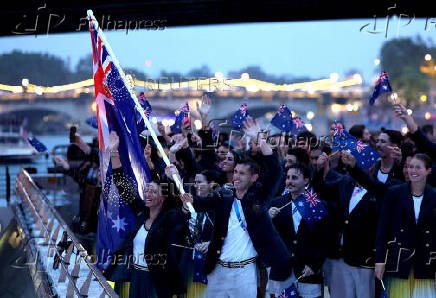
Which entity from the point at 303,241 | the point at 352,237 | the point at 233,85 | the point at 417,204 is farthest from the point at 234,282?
the point at 233,85

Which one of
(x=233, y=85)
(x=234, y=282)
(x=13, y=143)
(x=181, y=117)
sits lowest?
(x=234, y=282)

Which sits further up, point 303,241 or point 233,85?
point 233,85

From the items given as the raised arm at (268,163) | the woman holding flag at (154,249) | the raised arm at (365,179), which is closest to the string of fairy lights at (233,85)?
the raised arm at (365,179)

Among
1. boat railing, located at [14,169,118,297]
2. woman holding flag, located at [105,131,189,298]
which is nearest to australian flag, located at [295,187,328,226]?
woman holding flag, located at [105,131,189,298]

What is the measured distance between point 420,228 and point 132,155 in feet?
7.95

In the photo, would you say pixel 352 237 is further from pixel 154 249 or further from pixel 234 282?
pixel 154 249

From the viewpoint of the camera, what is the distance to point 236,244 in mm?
5750

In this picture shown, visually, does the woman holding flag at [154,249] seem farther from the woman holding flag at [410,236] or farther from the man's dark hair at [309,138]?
the man's dark hair at [309,138]

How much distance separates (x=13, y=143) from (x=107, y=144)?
87.9 ft

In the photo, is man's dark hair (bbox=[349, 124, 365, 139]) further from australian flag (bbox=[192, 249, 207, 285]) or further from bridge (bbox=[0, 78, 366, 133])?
bridge (bbox=[0, 78, 366, 133])

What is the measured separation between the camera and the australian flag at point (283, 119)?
9.34 m

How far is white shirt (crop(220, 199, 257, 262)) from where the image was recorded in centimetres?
573

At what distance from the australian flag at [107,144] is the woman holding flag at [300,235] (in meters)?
1.35

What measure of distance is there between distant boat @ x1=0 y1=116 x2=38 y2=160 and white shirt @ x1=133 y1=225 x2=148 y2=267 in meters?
23.0
